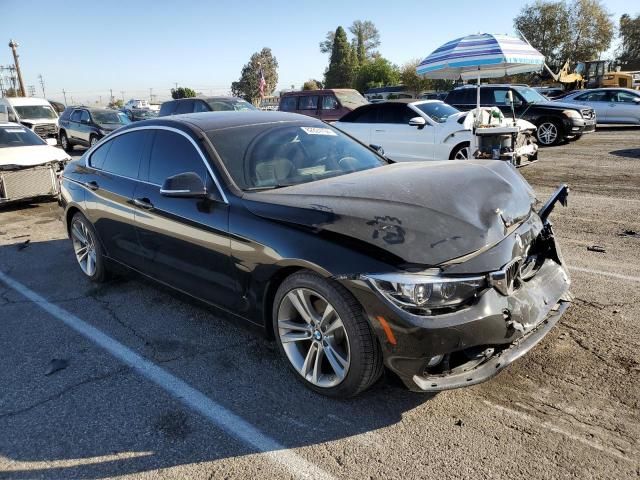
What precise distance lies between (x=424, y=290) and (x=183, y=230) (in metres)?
1.98

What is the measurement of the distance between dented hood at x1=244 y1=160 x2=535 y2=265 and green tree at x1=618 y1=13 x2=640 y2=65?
71.7 m

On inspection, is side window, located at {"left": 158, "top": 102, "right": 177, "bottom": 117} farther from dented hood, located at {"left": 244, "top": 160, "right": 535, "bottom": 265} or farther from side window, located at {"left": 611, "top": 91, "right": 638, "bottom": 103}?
side window, located at {"left": 611, "top": 91, "right": 638, "bottom": 103}

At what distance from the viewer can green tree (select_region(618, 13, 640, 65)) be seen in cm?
6072

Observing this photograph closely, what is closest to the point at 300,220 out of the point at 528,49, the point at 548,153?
the point at 528,49

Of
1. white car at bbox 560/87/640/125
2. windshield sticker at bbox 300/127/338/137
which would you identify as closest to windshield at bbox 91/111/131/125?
windshield sticker at bbox 300/127/338/137

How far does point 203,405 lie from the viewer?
307 centimetres

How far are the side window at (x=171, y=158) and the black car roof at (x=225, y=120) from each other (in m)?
0.13

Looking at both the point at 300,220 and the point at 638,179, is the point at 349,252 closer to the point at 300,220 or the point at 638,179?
the point at 300,220

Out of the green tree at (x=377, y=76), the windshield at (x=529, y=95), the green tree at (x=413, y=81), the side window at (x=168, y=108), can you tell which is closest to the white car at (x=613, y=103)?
the windshield at (x=529, y=95)

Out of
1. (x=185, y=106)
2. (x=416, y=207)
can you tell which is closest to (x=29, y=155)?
(x=185, y=106)

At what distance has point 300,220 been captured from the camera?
3.03m

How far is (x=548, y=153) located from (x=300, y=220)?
488 inches

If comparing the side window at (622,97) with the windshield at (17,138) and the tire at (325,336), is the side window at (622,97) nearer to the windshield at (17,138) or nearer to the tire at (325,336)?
the windshield at (17,138)

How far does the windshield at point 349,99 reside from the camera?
51.4 ft
